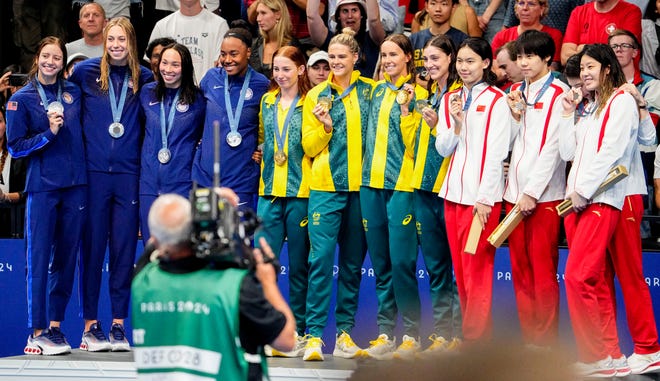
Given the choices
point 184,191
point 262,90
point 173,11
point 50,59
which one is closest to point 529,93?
point 262,90

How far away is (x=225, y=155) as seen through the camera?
26.1ft

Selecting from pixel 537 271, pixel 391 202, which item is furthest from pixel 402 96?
pixel 537 271

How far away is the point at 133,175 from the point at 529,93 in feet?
8.67

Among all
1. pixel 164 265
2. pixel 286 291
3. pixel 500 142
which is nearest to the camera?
pixel 164 265

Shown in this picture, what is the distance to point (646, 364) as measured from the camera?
7117 mm

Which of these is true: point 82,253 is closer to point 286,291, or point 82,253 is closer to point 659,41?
point 286,291

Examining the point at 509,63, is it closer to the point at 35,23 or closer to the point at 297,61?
the point at 297,61

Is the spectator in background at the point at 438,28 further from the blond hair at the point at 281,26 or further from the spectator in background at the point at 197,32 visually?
the spectator in background at the point at 197,32

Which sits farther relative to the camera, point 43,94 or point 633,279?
point 43,94

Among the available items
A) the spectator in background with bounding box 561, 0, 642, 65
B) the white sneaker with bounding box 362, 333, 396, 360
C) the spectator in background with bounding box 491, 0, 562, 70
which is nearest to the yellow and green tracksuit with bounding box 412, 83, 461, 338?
the white sneaker with bounding box 362, 333, 396, 360

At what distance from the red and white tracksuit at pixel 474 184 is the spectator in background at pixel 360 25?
5.79 ft

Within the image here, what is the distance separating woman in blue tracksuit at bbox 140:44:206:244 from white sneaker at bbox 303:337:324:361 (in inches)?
50.7

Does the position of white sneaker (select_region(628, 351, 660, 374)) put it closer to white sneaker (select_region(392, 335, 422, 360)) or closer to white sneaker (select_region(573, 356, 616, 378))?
white sneaker (select_region(573, 356, 616, 378))

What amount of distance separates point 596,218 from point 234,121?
95.7 inches
